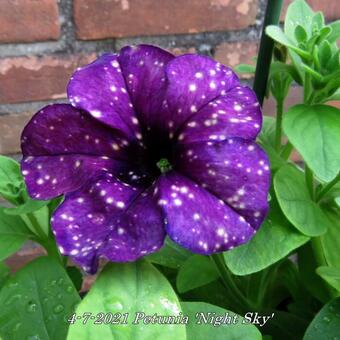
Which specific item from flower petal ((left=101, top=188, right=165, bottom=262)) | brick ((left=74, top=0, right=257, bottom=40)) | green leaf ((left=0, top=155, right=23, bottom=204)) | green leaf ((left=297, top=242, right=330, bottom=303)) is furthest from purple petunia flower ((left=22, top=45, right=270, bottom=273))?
brick ((left=74, top=0, right=257, bottom=40))

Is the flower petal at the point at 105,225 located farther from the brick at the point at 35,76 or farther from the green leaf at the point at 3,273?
the brick at the point at 35,76

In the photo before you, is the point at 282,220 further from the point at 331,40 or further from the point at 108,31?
the point at 108,31

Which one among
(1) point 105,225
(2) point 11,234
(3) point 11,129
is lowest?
(3) point 11,129

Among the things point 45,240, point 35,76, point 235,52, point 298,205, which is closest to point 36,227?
point 45,240

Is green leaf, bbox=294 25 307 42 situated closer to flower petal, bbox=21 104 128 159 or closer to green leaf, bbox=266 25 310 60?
green leaf, bbox=266 25 310 60

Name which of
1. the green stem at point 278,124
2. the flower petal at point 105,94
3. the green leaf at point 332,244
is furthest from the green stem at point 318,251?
the flower petal at point 105,94

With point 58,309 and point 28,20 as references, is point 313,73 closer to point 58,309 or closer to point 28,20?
point 58,309
